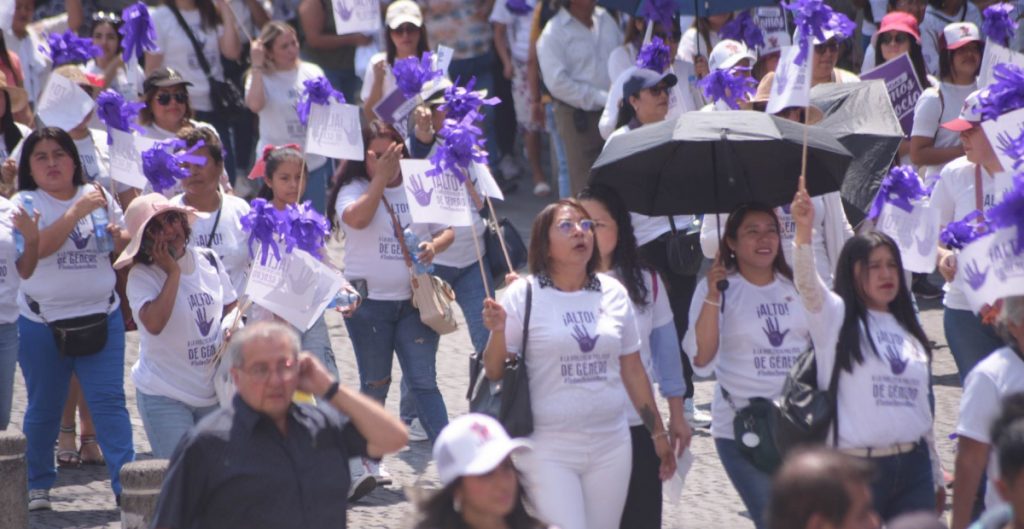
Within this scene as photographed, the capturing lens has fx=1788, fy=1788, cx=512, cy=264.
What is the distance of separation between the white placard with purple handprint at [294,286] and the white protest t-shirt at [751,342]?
6.04 feet

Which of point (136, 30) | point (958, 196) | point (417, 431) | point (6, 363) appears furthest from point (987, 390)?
point (136, 30)

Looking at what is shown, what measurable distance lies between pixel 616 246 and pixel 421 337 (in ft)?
6.64

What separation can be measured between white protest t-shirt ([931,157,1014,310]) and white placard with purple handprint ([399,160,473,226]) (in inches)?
86.6

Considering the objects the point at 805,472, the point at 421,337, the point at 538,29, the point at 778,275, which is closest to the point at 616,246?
the point at 778,275

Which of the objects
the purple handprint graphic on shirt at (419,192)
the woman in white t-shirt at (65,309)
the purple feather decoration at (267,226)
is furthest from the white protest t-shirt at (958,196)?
the woman in white t-shirt at (65,309)

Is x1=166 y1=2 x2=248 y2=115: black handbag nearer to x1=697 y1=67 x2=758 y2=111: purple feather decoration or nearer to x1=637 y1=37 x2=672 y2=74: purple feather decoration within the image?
x1=637 y1=37 x2=672 y2=74: purple feather decoration

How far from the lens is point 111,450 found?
8.94 m

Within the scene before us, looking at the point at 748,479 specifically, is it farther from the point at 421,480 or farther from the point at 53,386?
the point at 53,386

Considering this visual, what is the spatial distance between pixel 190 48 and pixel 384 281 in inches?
199

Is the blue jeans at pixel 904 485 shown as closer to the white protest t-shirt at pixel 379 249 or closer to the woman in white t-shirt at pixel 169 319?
the woman in white t-shirt at pixel 169 319

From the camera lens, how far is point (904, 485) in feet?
21.4

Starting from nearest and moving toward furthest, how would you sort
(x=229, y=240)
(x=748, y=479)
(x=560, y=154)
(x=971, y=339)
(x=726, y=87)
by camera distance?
(x=748, y=479), (x=971, y=339), (x=229, y=240), (x=726, y=87), (x=560, y=154)

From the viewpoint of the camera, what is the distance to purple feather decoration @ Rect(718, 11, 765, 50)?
38.5ft

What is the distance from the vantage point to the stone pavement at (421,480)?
8688mm
